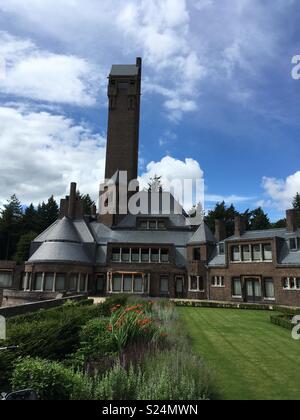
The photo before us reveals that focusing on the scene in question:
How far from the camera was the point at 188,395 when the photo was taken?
7684 mm

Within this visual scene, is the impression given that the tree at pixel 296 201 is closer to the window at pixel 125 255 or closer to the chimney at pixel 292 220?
the chimney at pixel 292 220

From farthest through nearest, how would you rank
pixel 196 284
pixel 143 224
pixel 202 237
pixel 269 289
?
pixel 143 224, pixel 202 237, pixel 196 284, pixel 269 289

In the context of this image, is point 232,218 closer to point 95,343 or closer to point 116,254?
point 116,254

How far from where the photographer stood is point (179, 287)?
48.2 m

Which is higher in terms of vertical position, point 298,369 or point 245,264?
point 245,264

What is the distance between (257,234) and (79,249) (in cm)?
2360

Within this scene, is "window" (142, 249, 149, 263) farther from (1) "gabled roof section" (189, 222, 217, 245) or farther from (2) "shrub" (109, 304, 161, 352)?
(2) "shrub" (109, 304, 161, 352)

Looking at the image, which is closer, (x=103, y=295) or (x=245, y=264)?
(x=245, y=264)

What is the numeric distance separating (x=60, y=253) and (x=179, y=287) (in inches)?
660

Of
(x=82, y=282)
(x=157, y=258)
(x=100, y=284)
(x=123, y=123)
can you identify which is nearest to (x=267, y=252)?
(x=157, y=258)
